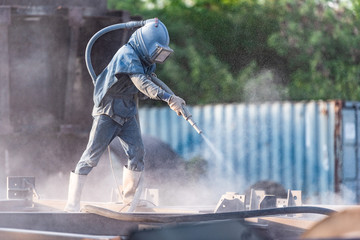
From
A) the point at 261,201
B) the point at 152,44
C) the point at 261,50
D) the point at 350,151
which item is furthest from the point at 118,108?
the point at 261,50

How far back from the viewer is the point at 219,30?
2145 centimetres

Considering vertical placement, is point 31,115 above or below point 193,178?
above

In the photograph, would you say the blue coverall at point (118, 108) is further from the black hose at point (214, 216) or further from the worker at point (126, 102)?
the black hose at point (214, 216)

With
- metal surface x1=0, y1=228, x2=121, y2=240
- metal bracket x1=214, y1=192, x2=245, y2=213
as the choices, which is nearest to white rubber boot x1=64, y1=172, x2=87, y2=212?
metal bracket x1=214, y1=192, x2=245, y2=213

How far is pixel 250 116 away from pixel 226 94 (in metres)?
5.72

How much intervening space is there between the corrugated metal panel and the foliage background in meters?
3.88

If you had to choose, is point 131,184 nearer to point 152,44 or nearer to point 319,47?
point 152,44

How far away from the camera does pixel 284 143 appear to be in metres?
11.5

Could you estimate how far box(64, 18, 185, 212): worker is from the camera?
5547mm

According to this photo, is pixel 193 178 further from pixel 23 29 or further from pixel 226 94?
pixel 226 94

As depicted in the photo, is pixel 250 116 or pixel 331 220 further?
pixel 250 116

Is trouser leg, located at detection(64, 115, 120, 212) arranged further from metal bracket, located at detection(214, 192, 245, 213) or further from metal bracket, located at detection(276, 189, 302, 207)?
metal bracket, located at detection(276, 189, 302, 207)

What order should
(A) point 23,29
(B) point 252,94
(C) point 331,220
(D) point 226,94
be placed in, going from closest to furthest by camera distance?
(C) point 331,220
(A) point 23,29
(B) point 252,94
(D) point 226,94

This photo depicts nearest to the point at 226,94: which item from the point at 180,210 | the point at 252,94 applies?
the point at 252,94
